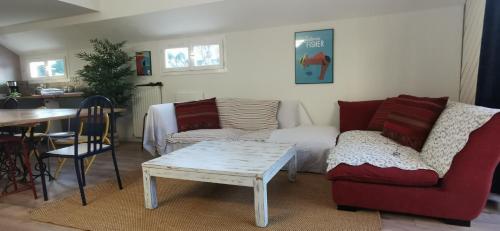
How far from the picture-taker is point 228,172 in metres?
1.83

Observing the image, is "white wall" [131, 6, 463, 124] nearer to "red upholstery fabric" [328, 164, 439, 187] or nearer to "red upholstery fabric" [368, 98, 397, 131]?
"red upholstery fabric" [368, 98, 397, 131]

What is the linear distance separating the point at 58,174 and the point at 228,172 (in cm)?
229

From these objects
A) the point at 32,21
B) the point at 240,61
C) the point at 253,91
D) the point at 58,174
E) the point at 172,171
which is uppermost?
the point at 32,21

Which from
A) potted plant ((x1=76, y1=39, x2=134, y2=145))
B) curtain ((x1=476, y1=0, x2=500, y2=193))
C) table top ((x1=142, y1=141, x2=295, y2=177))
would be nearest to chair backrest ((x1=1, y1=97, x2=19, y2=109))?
potted plant ((x1=76, y1=39, x2=134, y2=145))

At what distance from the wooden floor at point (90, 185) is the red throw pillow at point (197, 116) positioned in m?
0.70

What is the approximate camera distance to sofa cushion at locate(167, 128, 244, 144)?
10.3 feet

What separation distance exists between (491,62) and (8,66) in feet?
23.3

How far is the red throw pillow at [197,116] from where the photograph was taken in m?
3.49

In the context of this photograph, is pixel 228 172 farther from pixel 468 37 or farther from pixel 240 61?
pixel 468 37

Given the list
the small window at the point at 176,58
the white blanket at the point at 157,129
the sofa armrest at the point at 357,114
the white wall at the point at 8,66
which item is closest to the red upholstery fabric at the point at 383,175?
the sofa armrest at the point at 357,114

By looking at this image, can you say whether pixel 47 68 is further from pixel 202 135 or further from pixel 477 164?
pixel 477 164

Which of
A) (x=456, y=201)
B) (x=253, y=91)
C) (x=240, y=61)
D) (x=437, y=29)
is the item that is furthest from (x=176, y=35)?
(x=456, y=201)

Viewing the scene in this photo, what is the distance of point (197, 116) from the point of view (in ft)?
11.6

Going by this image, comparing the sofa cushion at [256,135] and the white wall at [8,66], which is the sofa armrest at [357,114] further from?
the white wall at [8,66]
